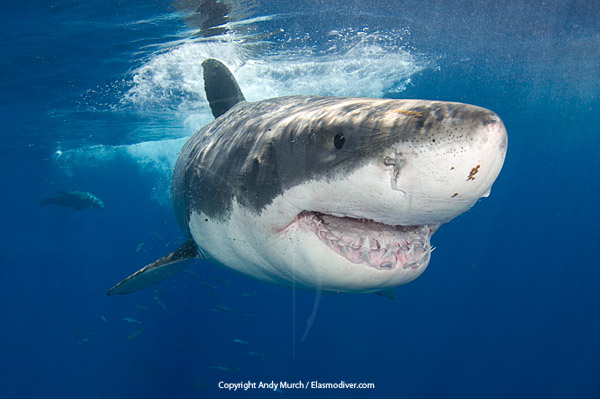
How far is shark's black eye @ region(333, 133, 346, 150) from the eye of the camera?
175cm

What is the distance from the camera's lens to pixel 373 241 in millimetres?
1989

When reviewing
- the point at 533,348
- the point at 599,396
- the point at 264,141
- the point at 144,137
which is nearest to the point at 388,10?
the point at 264,141

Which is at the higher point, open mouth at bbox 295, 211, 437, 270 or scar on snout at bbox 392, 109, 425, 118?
scar on snout at bbox 392, 109, 425, 118

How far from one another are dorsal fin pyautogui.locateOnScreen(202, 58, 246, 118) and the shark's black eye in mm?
3927

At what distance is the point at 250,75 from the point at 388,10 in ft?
18.8

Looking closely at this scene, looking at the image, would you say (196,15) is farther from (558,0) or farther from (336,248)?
(558,0)

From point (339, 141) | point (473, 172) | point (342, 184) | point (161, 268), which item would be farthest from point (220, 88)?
point (473, 172)

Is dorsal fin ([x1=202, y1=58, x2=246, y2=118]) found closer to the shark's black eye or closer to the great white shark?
the great white shark

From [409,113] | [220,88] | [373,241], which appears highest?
[409,113]

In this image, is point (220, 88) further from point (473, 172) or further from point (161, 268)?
point (473, 172)

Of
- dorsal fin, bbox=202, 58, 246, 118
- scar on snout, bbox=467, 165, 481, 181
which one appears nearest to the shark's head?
scar on snout, bbox=467, 165, 481, 181

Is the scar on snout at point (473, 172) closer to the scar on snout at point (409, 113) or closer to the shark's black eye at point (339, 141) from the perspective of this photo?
the scar on snout at point (409, 113)

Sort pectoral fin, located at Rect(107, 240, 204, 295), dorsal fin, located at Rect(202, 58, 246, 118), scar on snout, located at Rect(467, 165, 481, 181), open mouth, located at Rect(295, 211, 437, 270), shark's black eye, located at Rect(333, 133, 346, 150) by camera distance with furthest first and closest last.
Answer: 1. dorsal fin, located at Rect(202, 58, 246, 118)
2. pectoral fin, located at Rect(107, 240, 204, 295)
3. open mouth, located at Rect(295, 211, 437, 270)
4. shark's black eye, located at Rect(333, 133, 346, 150)
5. scar on snout, located at Rect(467, 165, 481, 181)

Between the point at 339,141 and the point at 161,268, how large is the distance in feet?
10.0
